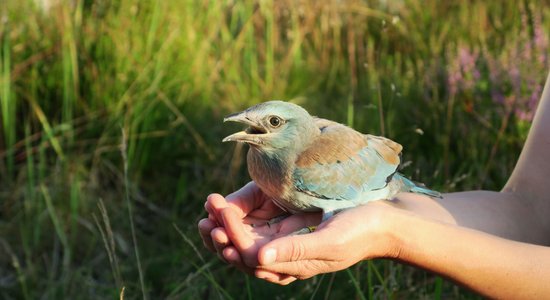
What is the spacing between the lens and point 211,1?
410 cm

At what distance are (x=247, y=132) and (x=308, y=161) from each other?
180 millimetres

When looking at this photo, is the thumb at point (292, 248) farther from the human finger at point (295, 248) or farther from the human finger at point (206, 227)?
the human finger at point (206, 227)

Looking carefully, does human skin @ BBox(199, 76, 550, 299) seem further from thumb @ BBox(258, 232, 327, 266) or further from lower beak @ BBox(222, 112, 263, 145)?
lower beak @ BBox(222, 112, 263, 145)

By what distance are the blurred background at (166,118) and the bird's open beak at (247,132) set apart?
1024 mm

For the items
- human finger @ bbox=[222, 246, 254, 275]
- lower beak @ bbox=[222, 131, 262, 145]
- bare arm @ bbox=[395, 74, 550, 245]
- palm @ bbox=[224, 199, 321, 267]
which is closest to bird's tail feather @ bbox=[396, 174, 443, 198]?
bare arm @ bbox=[395, 74, 550, 245]

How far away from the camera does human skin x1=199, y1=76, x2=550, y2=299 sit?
1605 mm

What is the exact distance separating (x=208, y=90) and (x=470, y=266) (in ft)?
8.12

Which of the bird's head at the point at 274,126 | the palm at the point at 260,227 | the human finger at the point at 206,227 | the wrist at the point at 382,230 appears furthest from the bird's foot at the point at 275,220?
the wrist at the point at 382,230

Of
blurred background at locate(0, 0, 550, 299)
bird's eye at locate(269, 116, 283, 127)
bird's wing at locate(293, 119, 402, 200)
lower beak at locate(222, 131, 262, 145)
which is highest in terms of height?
bird's eye at locate(269, 116, 283, 127)

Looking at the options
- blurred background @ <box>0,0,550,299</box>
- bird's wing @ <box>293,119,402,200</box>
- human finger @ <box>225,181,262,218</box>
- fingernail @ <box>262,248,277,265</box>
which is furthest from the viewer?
blurred background @ <box>0,0,550,299</box>

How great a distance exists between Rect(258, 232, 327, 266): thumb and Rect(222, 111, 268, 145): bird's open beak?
12.4 inches

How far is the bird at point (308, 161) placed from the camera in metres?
1.82

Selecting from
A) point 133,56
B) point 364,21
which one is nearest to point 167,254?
point 133,56

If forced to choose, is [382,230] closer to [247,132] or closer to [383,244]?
[383,244]
